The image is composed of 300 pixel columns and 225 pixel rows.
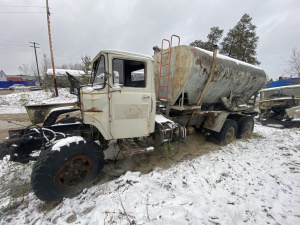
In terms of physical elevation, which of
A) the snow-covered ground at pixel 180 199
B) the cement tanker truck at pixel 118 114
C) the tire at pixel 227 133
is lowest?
the snow-covered ground at pixel 180 199

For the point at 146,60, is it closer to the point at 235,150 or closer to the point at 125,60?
the point at 125,60

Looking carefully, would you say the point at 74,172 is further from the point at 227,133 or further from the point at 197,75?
the point at 227,133

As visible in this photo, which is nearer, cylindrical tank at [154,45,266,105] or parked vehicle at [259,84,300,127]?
cylindrical tank at [154,45,266,105]

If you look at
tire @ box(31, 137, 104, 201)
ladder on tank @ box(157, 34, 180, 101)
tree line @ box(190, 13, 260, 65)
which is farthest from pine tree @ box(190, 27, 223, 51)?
tire @ box(31, 137, 104, 201)

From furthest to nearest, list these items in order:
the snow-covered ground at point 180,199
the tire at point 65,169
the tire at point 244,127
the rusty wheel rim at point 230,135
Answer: the tire at point 244,127, the rusty wheel rim at point 230,135, the tire at point 65,169, the snow-covered ground at point 180,199

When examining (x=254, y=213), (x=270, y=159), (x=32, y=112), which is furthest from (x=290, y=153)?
(x=32, y=112)

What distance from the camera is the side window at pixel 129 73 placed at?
297 cm

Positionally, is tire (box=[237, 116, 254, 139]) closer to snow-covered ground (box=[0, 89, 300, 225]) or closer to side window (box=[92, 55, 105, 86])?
snow-covered ground (box=[0, 89, 300, 225])

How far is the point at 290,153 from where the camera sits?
464 cm

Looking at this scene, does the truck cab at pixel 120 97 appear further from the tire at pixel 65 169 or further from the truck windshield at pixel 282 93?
the truck windshield at pixel 282 93

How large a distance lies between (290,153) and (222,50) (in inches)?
762

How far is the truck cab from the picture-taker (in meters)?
2.83

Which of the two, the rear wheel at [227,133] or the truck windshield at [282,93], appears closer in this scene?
the rear wheel at [227,133]

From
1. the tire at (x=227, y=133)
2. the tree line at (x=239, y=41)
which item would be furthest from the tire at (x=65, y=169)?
the tree line at (x=239, y=41)
